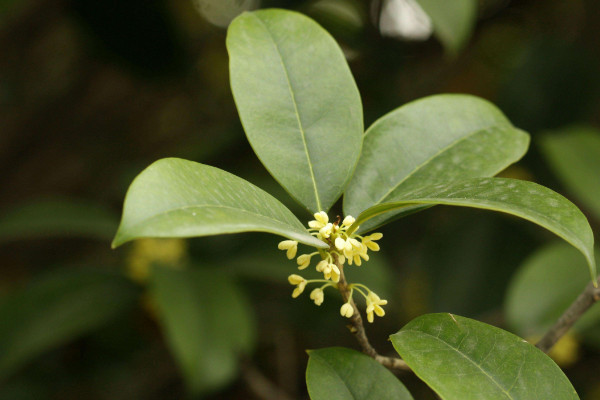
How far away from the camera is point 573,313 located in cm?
72

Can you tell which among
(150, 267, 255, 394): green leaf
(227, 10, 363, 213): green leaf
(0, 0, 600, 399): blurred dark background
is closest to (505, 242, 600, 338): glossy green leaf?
(0, 0, 600, 399): blurred dark background

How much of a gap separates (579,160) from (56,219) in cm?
138

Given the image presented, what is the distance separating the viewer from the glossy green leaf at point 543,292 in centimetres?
122

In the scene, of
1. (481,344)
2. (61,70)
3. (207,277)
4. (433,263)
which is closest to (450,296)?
(433,263)

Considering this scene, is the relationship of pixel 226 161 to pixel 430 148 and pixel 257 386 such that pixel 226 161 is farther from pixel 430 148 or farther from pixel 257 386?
pixel 430 148

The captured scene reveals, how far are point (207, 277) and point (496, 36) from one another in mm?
1815

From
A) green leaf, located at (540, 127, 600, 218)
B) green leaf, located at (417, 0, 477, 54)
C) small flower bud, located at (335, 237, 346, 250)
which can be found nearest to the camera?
small flower bud, located at (335, 237, 346, 250)

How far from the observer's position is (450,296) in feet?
6.01

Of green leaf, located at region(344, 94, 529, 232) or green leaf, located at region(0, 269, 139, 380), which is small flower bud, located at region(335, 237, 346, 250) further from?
green leaf, located at region(0, 269, 139, 380)

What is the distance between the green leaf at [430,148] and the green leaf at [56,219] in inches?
45.2

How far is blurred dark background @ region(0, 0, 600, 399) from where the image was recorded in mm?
1783

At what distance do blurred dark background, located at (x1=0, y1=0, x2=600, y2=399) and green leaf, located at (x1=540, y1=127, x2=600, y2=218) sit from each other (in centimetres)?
40

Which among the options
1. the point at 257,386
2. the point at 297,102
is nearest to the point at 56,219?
the point at 257,386

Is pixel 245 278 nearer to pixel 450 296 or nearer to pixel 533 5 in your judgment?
pixel 450 296
